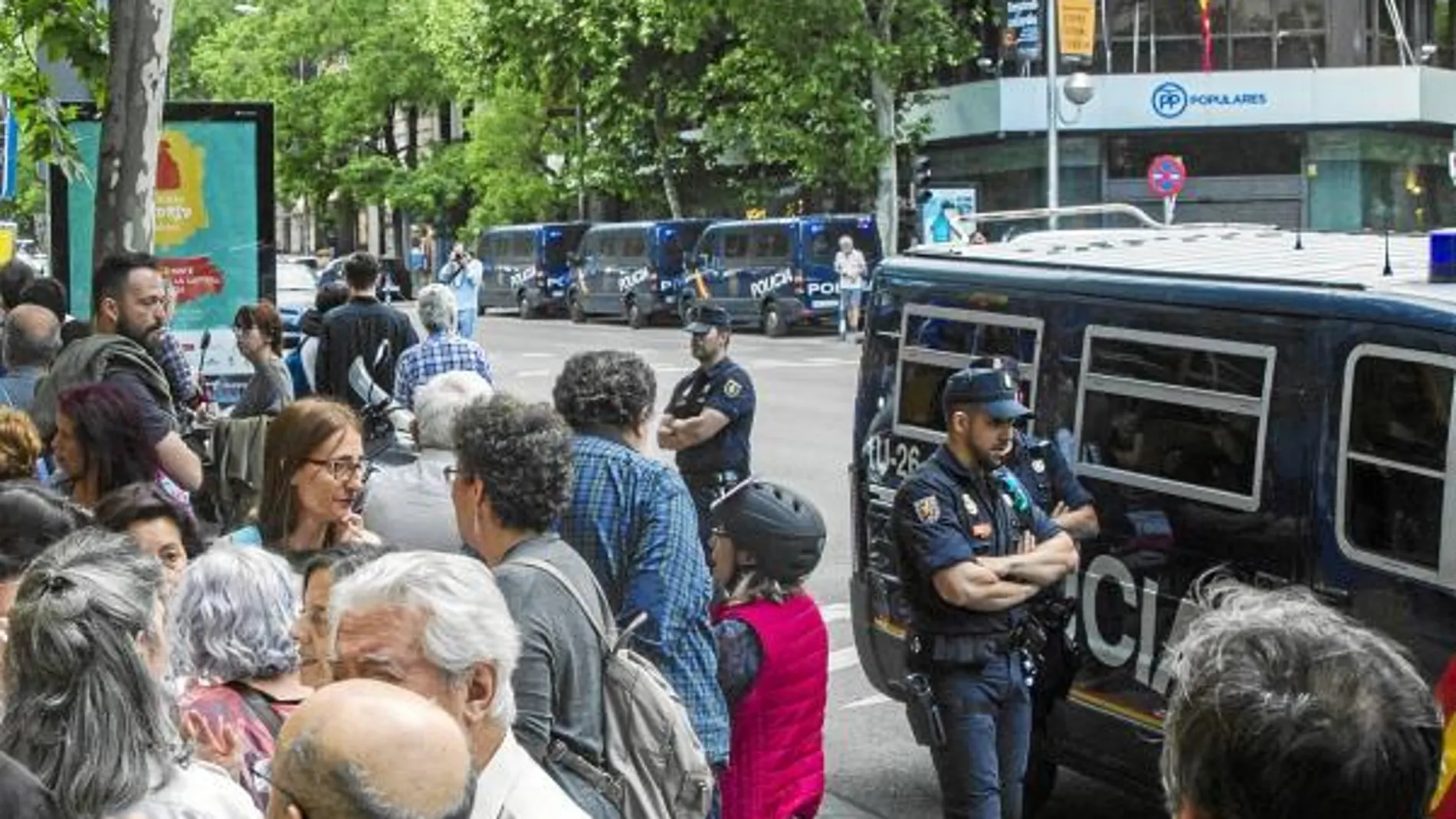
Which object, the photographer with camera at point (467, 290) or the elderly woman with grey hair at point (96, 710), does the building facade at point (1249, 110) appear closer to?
the photographer with camera at point (467, 290)

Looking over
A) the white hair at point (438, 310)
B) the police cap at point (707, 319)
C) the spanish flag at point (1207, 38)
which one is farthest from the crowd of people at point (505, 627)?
the spanish flag at point (1207, 38)

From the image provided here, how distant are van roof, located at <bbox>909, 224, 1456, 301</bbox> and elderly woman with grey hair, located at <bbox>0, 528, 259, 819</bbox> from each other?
4.24m

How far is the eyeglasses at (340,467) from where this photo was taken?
20.1 feet

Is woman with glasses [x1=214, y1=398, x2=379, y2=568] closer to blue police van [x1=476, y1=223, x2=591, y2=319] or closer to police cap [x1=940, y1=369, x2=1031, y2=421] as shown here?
police cap [x1=940, y1=369, x2=1031, y2=421]

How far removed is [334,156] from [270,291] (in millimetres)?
58998

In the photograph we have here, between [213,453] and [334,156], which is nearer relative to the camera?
[213,453]

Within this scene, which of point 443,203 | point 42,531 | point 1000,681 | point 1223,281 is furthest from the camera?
point 443,203

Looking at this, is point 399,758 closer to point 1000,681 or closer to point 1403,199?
point 1000,681

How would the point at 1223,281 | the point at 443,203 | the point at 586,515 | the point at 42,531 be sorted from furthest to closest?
the point at 443,203
the point at 1223,281
the point at 586,515
the point at 42,531

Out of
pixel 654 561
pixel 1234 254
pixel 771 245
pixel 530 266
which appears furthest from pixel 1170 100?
pixel 654 561

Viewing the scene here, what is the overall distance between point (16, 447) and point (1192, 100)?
4381 centimetres

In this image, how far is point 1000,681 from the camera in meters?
7.19

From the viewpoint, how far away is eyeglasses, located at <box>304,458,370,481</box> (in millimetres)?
6121

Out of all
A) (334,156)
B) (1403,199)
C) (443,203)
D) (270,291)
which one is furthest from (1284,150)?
(270,291)
